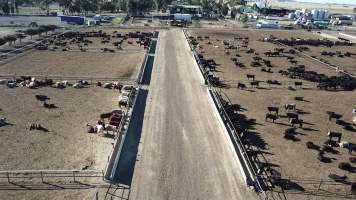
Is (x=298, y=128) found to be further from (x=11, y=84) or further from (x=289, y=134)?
(x=11, y=84)

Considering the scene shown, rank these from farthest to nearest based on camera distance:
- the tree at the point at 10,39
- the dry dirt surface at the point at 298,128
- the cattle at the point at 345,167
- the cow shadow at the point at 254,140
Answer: the tree at the point at 10,39 < the cow shadow at the point at 254,140 < the cattle at the point at 345,167 < the dry dirt surface at the point at 298,128

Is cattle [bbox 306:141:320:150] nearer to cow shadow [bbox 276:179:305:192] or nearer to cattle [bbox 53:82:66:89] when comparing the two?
cow shadow [bbox 276:179:305:192]

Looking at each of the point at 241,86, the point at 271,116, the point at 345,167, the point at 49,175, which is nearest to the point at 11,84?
the point at 49,175

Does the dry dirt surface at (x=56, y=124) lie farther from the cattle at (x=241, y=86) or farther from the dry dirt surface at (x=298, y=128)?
the cattle at (x=241, y=86)

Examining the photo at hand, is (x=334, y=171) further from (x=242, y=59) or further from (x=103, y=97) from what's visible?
(x=242, y=59)

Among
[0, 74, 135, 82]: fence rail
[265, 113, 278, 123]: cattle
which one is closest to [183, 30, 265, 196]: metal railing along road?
[265, 113, 278, 123]: cattle

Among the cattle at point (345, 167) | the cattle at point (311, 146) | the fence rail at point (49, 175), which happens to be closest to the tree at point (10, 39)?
the fence rail at point (49, 175)

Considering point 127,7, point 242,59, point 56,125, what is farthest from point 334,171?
point 127,7
